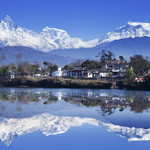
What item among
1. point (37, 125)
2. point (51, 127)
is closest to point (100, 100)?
point (37, 125)

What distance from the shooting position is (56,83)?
93.6 metres

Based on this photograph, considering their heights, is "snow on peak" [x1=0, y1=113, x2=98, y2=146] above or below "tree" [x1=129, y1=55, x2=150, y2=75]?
below

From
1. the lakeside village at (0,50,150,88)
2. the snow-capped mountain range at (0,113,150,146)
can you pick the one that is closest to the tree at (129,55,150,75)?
the lakeside village at (0,50,150,88)

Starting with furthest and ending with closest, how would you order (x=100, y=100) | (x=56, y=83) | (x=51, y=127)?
(x=56, y=83)
(x=100, y=100)
(x=51, y=127)

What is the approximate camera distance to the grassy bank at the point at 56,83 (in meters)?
88.3

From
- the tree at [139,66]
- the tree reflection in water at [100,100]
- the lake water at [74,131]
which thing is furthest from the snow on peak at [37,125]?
the tree at [139,66]

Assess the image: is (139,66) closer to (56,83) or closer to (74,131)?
(56,83)

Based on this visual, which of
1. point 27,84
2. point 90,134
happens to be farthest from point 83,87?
point 90,134

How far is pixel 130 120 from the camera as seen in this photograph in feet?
86.1

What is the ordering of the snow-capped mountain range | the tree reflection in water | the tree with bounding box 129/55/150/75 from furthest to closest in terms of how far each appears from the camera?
the tree with bounding box 129/55/150/75
the tree reflection in water
the snow-capped mountain range

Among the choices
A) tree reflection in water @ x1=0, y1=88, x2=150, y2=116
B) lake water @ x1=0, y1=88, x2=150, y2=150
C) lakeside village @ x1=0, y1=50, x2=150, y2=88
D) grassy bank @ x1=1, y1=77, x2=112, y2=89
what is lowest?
lake water @ x1=0, y1=88, x2=150, y2=150

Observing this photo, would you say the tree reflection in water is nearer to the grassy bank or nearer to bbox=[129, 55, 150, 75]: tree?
the grassy bank

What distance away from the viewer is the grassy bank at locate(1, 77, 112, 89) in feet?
290

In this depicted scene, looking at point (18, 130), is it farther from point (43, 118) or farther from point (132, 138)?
point (132, 138)
